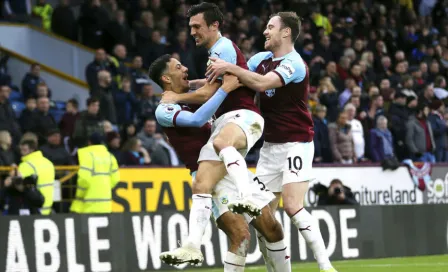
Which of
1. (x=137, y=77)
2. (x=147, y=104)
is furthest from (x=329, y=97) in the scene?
(x=147, y=104)

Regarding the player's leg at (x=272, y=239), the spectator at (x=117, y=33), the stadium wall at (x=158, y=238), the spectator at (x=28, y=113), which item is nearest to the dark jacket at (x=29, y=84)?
the spectator at (x=28, y=113)

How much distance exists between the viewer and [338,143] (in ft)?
69.3

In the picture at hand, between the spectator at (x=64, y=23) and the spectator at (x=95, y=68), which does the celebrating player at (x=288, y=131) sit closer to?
the spectator at (x=95, y=68)

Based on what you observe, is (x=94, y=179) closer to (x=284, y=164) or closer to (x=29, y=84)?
(x=29, y=84)

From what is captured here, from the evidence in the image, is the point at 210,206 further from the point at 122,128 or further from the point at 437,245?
the point at 122,128

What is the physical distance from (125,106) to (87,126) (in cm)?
233

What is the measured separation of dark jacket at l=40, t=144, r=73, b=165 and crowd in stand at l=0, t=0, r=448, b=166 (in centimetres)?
19

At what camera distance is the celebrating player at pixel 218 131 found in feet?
32.3

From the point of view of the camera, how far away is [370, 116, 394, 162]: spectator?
21.9 meters

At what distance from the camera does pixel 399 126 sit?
909 inches

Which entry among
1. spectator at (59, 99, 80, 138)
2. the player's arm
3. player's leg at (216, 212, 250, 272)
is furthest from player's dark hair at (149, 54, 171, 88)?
spectator at (59, 99, 80, 138)

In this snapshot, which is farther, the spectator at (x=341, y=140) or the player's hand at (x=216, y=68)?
the spectator at (x=341, y=140)

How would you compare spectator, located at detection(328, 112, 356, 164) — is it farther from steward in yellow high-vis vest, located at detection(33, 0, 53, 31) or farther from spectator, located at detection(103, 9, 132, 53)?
steward in yellow high-vis vest, located at detection(33, 0, 53, 31)

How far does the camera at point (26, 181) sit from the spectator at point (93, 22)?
25.1 ft
